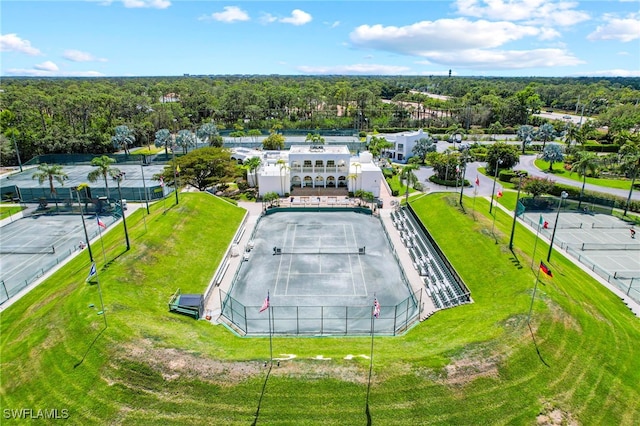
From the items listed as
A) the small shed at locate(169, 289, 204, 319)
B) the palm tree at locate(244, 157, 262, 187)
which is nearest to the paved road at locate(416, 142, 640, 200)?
the palm tree at locate(244, 157, 262, 187)

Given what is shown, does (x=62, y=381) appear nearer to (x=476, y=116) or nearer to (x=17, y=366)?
(x=17, y=366)

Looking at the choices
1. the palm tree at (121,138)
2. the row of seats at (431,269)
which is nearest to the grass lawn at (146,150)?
the palm tree at (121,138)

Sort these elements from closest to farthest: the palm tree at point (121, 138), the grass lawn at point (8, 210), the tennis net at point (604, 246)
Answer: the tennis net at point (604, 246) < the grass lawn at point (8, 210) < the palm tree at point (121, 138)

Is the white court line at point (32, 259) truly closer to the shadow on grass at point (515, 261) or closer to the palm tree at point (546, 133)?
the shadow on grass at point (515, 261)

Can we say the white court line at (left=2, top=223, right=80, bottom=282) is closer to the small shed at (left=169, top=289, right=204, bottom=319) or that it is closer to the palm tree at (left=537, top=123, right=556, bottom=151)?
the small shed at (left=169, top=289, right=204, bottom=319)

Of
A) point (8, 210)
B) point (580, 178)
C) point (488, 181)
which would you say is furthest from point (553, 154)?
point (8, 210)

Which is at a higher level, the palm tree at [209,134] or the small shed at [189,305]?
the palm tree at [209,134]

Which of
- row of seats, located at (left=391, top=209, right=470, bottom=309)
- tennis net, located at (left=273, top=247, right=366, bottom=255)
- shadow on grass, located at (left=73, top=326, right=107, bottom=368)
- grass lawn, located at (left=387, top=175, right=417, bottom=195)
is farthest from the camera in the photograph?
grass lawn, located at (left=387, top=175, right=417, bottom=195)
